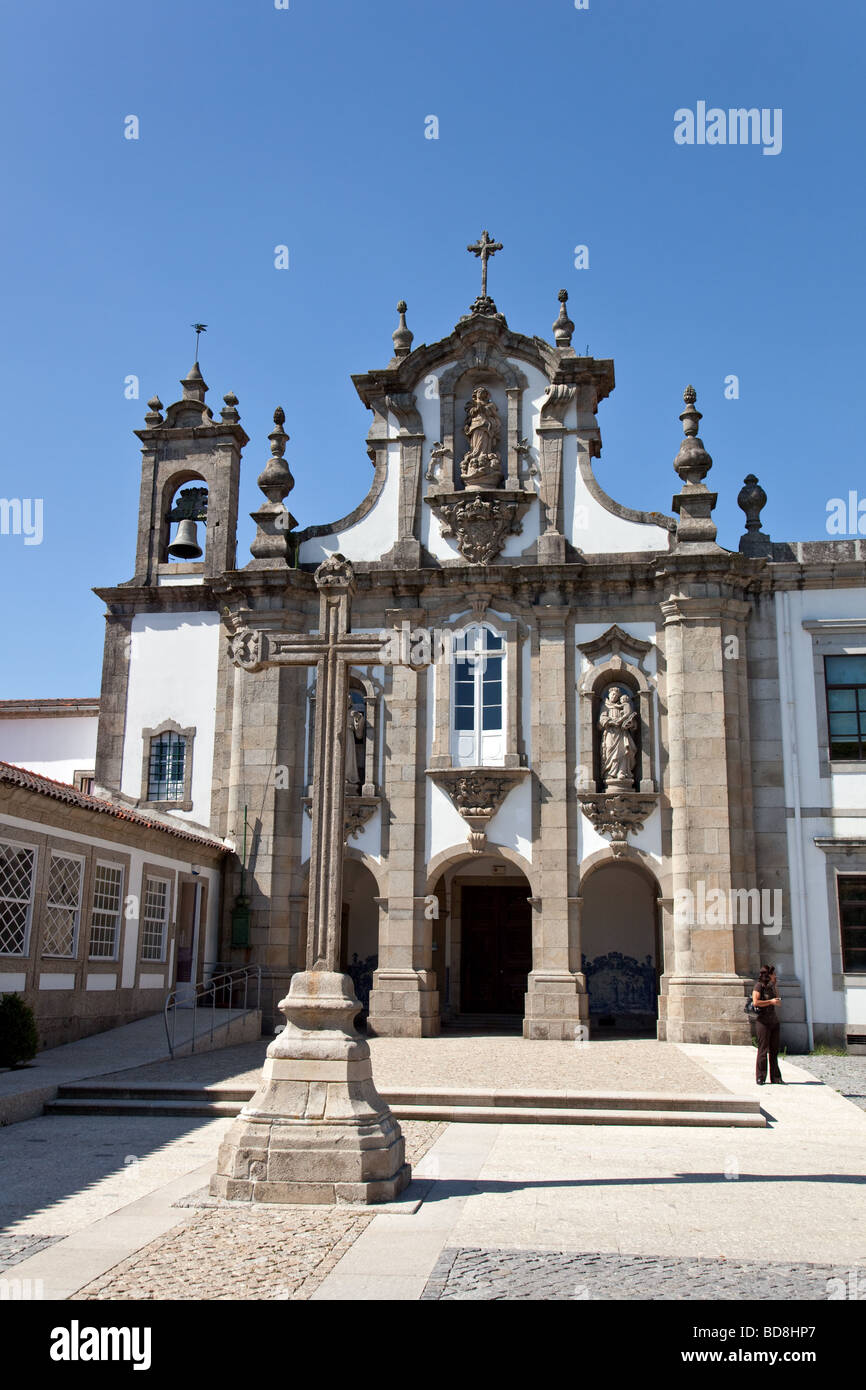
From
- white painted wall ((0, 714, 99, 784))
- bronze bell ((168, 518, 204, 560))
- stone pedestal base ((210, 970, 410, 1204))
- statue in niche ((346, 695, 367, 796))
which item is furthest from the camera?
white painted wall ((0, 714, 99, 784))

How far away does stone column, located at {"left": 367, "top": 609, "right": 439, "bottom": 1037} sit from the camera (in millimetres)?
20484

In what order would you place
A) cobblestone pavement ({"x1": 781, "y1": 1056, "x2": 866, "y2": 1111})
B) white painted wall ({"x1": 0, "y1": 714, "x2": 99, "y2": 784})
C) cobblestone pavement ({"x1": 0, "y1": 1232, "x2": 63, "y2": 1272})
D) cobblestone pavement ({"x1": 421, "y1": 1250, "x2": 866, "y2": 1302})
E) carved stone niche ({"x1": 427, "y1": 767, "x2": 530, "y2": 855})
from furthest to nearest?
white painted wall ({"x1": 0, "y1": 714, "x2": 99, "y2": 784}) < carved stone niche ({"x1": 427, "y1": 767, "x2": 530, "y2": 855}) < cobblestone pavement ({"x1": 781, "y1": 1056, "x2": 866, "y2": 1111}) < cobblestone pavement ({"x1": 0, "y1": 1232, "x2": 63, "y2": 1272}) < cobblestone pavement ({"x1": 421, "y1": 1250, "x2": 866, "y2": 1302})

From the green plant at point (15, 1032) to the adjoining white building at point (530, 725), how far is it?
592 cm

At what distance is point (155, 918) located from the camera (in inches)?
770

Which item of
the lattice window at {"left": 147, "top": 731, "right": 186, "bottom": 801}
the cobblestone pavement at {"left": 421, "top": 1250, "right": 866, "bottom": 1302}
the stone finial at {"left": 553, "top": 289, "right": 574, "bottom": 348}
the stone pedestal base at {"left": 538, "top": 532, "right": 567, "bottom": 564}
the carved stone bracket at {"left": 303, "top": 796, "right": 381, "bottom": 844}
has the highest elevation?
the stone finial at {"left": 553, "top": 289, "right": 574, "bottom": 348}

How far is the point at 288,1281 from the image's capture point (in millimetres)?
5871

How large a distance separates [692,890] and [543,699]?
4177 mm

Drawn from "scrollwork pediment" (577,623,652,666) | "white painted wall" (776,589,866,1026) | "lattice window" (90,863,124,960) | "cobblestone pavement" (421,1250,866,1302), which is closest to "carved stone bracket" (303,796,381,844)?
"lattice window" (90,863,124,960)

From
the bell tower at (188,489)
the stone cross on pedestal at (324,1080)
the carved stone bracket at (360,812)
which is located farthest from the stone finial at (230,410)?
the stone cross on pedestal at (324,1080)

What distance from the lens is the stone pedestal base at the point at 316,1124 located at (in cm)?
773

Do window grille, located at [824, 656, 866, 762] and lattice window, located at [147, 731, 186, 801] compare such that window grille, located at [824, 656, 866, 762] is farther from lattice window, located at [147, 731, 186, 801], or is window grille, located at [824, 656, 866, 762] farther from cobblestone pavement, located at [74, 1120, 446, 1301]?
cobblestone pavement, located at [74, 1120, 446, 1301]

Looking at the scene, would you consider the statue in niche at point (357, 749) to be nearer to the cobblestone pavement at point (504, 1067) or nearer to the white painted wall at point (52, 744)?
the cobblestone pavement at point (504, 1067)

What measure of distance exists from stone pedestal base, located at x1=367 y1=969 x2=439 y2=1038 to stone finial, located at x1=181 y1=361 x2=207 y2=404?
41.5 feet

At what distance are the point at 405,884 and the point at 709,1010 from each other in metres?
5.52
